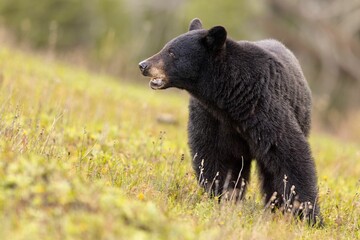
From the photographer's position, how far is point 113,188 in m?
4.83

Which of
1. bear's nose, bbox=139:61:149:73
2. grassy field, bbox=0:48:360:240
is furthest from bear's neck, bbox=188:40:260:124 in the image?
grassy field, bbox=0:48:360:240

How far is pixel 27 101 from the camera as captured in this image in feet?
33.4

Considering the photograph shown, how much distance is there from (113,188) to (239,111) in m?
2.14

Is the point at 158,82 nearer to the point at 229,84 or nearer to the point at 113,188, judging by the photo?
the point at 229,84

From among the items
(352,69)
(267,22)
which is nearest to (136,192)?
(267,22)

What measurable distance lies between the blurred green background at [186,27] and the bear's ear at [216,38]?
558 inches

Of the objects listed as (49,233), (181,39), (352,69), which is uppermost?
(181,39)

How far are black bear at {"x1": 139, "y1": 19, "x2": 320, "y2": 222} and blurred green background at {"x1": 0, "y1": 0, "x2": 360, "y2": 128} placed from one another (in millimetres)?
14045

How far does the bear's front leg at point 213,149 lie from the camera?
267 inches

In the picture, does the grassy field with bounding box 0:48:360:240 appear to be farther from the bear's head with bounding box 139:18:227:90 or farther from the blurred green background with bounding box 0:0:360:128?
the blurred green background with bounding box 0:0:360:128

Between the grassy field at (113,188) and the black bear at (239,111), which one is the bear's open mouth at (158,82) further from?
the grassy field at (113,188)

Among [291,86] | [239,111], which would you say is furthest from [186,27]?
[239,111]

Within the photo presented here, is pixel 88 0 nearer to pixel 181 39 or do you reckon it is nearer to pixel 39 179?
pixel 181 39

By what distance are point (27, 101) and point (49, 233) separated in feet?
21.6
